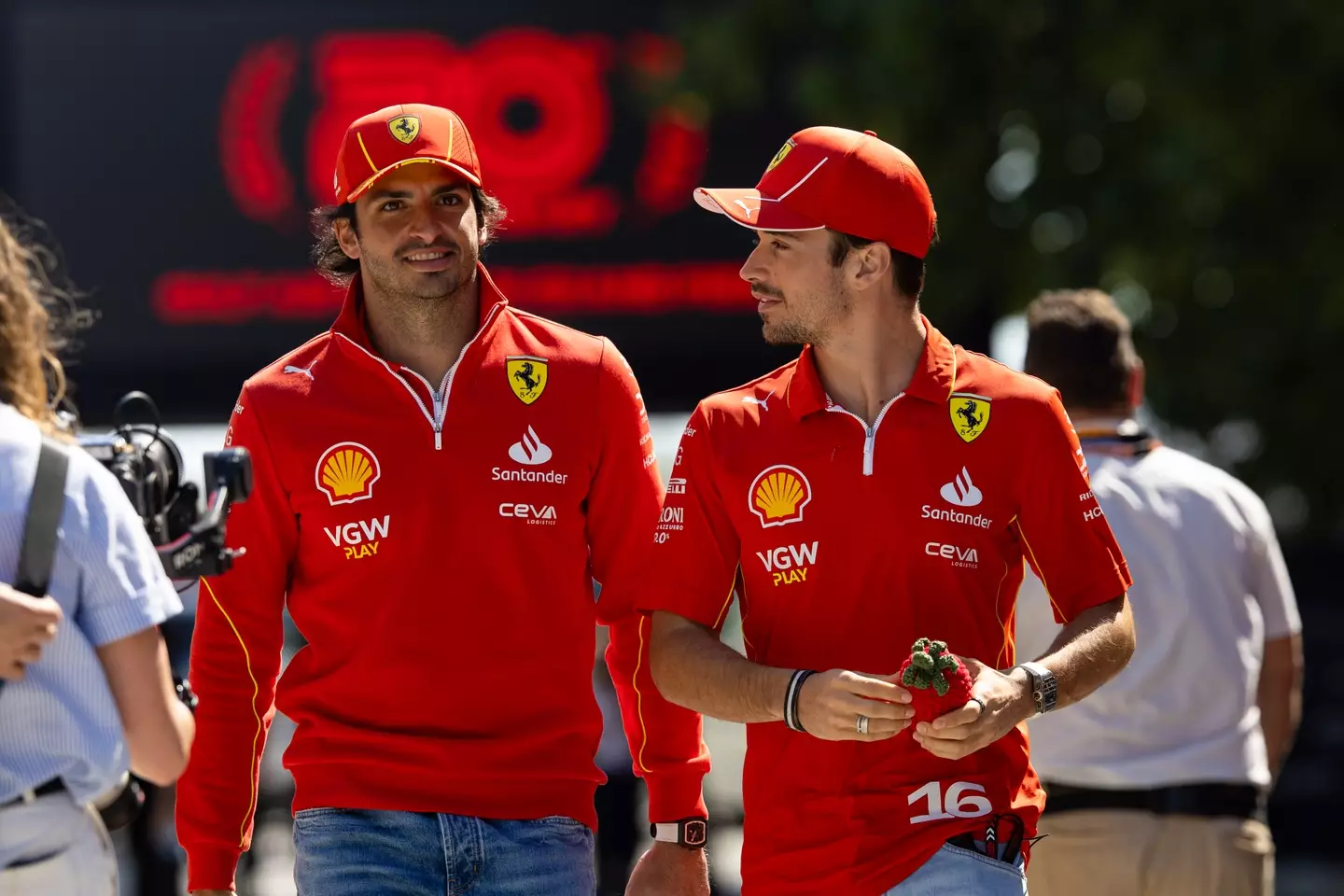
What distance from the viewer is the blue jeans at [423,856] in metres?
4.05

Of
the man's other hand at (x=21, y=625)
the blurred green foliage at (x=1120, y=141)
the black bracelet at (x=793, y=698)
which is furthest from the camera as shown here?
the blurred green foliage at (x=1120, y=141)

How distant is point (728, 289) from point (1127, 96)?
6.79 ft

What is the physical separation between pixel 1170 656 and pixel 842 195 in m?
1.76

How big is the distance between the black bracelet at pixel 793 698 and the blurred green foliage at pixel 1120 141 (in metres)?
5.55

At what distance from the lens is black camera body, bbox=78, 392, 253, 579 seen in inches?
149

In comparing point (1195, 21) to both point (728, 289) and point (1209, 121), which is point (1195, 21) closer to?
point (1209, 121)

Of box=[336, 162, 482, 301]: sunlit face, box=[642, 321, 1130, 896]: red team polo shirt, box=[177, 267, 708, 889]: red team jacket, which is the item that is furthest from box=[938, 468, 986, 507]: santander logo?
box=[336, 162, 482, 301]: sunlit face

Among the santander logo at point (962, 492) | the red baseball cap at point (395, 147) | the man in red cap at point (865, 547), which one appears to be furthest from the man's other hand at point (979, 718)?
the red baseball cap at point (395, 147)

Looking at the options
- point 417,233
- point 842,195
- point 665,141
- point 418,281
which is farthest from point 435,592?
point 665,141

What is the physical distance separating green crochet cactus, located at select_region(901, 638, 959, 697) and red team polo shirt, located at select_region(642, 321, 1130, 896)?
31cm

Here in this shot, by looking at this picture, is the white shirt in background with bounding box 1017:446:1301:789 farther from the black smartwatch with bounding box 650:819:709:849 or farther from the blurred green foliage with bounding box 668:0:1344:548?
the blurred green foliage with bounding box 668:0:1344:548

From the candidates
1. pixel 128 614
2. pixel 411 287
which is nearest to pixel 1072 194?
pixel 411 287

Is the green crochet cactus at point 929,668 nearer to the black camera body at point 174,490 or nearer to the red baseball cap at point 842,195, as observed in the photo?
the red baseball cap at point 842,195

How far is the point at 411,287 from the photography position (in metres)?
4.34
